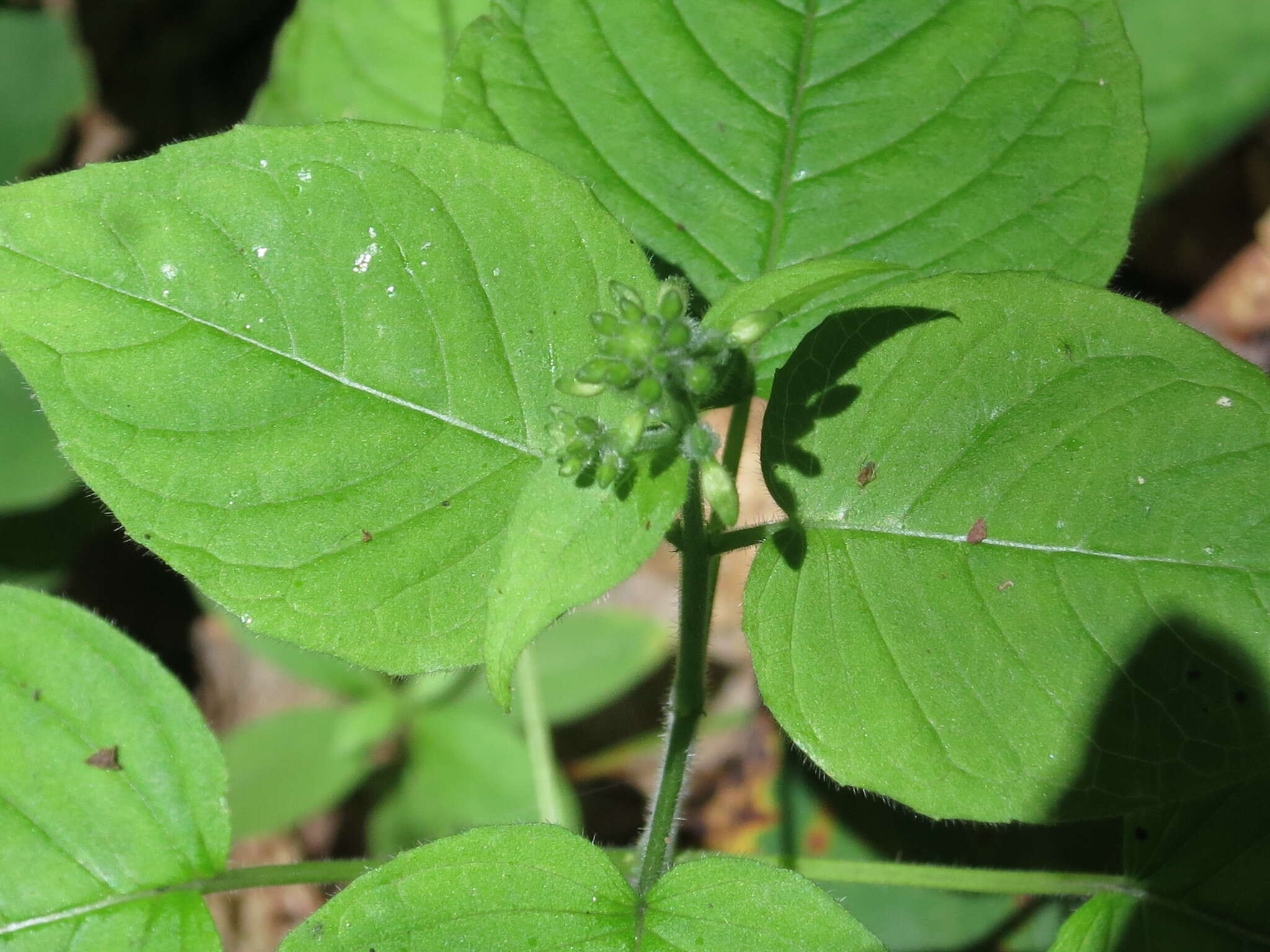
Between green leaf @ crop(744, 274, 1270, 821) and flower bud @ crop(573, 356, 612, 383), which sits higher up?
flower bud @ crop(573, 356, 612, 383)

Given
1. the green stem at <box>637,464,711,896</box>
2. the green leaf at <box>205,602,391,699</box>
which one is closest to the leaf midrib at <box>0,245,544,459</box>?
the green stem at <box>637,464,711,896</box>

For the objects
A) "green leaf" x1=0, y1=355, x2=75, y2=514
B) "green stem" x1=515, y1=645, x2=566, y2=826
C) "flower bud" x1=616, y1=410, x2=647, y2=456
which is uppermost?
"flower bud" x1=616, y1=410, x2=647, y2=456

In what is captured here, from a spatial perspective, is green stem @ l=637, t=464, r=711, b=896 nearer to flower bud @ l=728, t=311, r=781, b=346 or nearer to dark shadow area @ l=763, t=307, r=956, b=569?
dark shadow area @ l=763, t=307, r=956, b=569

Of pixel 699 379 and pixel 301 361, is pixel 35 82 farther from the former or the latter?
pixel 699 379

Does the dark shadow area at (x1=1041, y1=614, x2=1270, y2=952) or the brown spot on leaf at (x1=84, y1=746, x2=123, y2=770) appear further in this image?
the brown spot on leaf at (x1=84, y1=746, x2=123, y2=770)

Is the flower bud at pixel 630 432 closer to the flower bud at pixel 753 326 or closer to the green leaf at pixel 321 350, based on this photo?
the flower bud at pixel 753 326

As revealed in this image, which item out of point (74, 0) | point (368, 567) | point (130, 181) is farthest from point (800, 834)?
point (74, 0)

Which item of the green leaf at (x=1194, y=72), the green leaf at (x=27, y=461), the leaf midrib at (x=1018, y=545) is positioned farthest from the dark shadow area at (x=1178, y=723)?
the green leaf at (x=27, y=461)

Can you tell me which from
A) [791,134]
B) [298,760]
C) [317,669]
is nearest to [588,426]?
[791,134]
